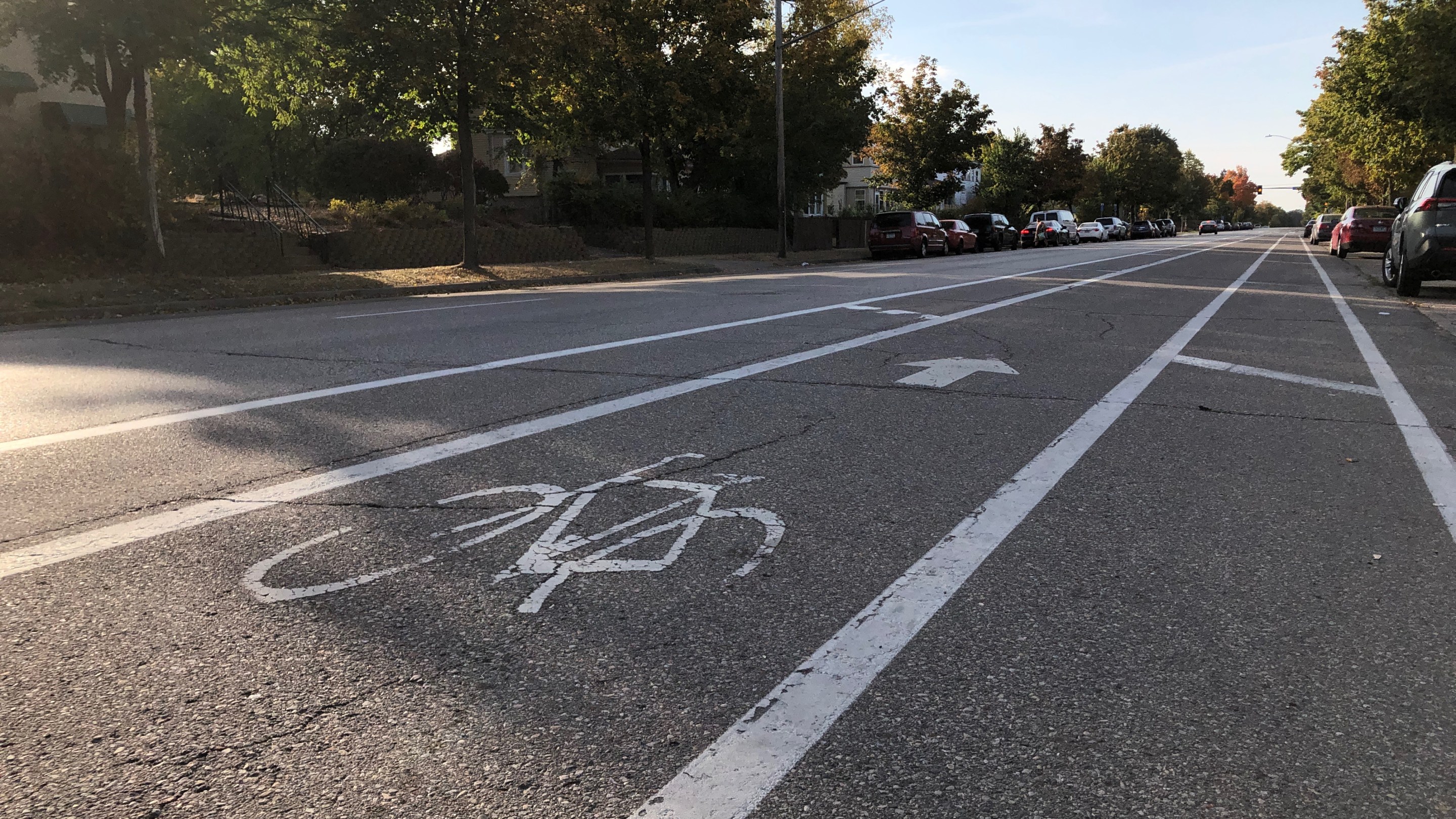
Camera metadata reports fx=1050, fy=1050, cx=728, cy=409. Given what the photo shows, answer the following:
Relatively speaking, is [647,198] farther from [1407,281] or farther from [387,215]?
[1407,281]

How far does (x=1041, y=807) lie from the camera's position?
2318 mm

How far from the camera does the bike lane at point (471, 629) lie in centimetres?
246

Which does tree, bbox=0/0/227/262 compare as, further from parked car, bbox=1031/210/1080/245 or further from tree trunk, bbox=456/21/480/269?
parked car, bbox=1031/210/1080/245

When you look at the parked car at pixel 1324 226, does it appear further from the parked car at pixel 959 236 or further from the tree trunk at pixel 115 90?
the tree trunk at pixel 115 90

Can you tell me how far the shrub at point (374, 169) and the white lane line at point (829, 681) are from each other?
37453mm

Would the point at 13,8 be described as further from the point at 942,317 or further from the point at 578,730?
the point at 578,730

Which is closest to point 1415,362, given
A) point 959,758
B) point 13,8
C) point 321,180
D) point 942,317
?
point 942,317

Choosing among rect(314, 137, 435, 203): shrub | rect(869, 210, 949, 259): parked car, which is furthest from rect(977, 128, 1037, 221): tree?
rect(314, 137, 435, 203): shrub

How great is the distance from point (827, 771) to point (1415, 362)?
8784 millimetres

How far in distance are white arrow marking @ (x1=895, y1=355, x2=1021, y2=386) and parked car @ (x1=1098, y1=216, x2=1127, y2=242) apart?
67.9 metres

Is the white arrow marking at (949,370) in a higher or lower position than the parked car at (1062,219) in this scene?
lower

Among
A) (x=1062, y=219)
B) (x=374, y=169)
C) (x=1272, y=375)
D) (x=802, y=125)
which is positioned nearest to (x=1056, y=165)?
(x=1062, y=219)

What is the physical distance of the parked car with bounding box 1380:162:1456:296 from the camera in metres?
14.2

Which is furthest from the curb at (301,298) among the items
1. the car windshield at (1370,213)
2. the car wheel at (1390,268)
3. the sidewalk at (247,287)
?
the car windshield at (1370,213)
